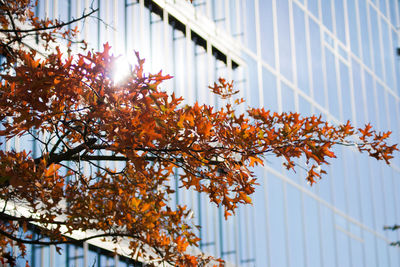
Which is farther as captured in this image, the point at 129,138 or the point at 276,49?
the point at 276,49

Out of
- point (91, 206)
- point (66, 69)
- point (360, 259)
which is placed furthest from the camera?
point (360, 259)

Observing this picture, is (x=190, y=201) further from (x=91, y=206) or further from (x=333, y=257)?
(x=333, y=257)

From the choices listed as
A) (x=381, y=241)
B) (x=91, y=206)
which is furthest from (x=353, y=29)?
(x=91, y=206)

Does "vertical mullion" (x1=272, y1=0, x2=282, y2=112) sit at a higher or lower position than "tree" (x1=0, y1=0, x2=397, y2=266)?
higher

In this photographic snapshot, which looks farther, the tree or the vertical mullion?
the vertical mullion

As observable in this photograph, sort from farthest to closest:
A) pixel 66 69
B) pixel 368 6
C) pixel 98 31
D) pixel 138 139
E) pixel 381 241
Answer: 1. pixel 368 6
2. pixel 381 241
3. pixel 98 31
4. pixel 66 69
5. pixel 138 139

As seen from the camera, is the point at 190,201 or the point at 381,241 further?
the point at 381,241

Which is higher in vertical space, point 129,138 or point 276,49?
point 276,49

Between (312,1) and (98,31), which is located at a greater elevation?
(312,1)

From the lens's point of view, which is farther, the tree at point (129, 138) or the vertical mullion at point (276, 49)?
the vertical mullion at point (276, 49)

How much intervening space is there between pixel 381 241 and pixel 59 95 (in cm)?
1413

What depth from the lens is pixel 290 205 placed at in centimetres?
1193

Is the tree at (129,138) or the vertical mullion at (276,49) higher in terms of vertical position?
the vertical mullion at (276,49)

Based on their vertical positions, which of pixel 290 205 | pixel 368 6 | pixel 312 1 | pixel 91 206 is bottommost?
pixel 91 206
